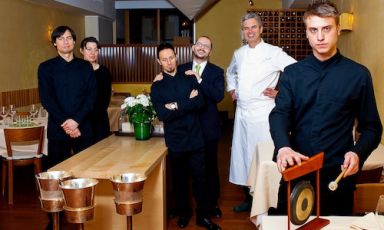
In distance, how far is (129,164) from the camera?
106 inches

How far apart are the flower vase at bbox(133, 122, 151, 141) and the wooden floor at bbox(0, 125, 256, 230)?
29.3 inches

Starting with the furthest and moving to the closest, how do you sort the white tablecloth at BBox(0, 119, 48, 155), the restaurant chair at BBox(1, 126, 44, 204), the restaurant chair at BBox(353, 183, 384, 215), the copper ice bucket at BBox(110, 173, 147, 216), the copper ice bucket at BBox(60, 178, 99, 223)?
the white tablecloth at BBox(0, 119, 48, 155) → the restaurant chair at BBox(1, 126, 44, 204) → the copper ice bucket at BBox(110, 173, 147, 216) → the copper ice bucket at BBox(60, 178, 99, 223) → the restaurant chair at BBox(353, 183, 384, 215)

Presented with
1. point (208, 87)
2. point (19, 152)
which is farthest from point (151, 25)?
point (208, 87)

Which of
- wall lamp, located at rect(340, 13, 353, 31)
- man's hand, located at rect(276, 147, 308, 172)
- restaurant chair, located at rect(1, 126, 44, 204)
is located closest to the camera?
man's hand, located at rect(276, 147, 308, 172)

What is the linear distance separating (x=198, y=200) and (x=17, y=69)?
13.0 feet

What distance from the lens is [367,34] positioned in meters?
4.06

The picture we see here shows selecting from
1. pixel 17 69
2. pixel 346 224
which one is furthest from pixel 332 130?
pixel 17 69

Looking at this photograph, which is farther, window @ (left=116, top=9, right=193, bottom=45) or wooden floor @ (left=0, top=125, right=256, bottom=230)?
window @ (left=116, top=9, right=193, bottom=45)

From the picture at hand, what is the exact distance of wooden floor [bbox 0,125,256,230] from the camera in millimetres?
3717

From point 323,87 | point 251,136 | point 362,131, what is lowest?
point 251,136

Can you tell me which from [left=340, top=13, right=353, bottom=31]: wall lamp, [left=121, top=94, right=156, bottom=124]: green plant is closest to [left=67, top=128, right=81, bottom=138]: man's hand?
[left=121, top=94, right=156, bottom=124]: green plant

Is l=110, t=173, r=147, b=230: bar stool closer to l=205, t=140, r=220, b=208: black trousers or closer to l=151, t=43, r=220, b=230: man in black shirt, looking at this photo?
l=151, t=43, r=220, b=230: man in black shirt

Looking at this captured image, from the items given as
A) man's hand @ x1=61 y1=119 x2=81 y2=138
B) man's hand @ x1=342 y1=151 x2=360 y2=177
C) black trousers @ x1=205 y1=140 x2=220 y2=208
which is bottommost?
black trousers @ x1=205 y1=140 x2=220 y2=208

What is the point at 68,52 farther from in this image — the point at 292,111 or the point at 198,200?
the point at 292,111
